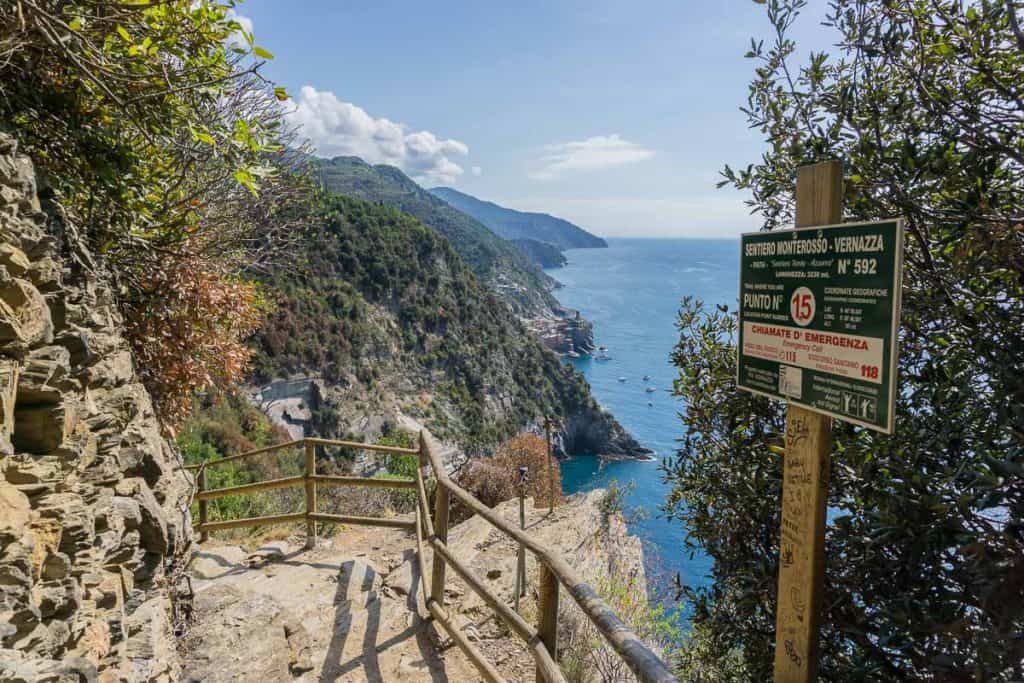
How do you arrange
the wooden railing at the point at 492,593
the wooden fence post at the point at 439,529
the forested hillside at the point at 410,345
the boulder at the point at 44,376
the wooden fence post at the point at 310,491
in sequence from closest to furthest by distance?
the wooden railing at the point at 492,593, the boulder at the point at 44,376, the wooden fence post at the point at 439,529, the wooden fence post at the point at 310,491, the forested hillside at the point at 410,345

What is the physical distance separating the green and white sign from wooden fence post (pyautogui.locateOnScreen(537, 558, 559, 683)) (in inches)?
41.6

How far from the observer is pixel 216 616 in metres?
3.62

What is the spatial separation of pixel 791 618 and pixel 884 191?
5.54 ft

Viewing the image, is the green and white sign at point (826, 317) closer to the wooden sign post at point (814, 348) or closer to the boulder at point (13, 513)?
the wooden sign post at point (814, 348)

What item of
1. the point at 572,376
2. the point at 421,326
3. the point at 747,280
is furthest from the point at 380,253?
the point at 747,280

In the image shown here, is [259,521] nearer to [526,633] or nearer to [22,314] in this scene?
[22,314]

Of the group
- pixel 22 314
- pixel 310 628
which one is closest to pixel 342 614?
pixel 310 628

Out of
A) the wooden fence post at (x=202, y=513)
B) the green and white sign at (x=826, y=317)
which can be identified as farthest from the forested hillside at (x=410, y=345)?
the green and white sign at (x=826, y=317)

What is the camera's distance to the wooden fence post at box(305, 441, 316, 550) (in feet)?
17.1

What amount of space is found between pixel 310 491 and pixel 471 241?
3610 inches

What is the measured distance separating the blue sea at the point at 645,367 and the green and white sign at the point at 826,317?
3.86ft

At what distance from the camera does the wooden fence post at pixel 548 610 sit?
217 centimetres

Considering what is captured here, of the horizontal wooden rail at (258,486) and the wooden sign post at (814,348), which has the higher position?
the wooden sign post at (814,348)

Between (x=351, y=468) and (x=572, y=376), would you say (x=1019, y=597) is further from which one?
(x=572, y=376)
